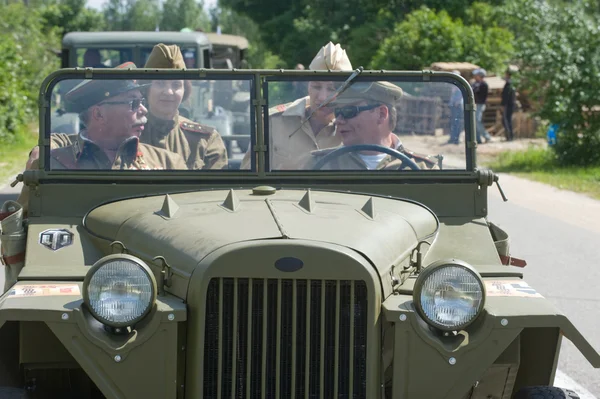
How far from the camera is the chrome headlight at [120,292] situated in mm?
3754

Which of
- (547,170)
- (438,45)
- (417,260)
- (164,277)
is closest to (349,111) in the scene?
(417,260)

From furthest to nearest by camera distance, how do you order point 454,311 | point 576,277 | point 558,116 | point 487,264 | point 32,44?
point 32,44
point 558,116
point 576,277
point 487,264
point 454,311

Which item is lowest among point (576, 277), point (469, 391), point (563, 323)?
point (576, 277)

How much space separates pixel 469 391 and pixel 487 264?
2.08 ft

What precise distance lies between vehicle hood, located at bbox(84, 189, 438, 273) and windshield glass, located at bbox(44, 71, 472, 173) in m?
0.33

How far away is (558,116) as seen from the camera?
18.7 metres

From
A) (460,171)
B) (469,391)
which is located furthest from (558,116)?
(469,391)

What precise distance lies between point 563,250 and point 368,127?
20.3 ft

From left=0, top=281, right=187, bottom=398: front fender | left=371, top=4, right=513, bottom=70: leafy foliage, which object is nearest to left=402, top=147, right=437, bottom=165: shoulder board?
left=0, top=281, right=187, bottom=398: front fender

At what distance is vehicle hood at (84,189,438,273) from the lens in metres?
3.93

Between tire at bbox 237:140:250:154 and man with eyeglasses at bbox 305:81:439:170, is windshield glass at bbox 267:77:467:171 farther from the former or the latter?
tire at bbox 237:140:250:154

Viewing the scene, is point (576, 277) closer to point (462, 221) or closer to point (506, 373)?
point (462, 221)

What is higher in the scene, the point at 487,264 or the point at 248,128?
the point at 248,128

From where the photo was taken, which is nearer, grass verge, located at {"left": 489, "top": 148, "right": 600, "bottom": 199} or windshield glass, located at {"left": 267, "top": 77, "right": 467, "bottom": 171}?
windshield glass, located at {"left": 267, "top": 77, "right": 467, "bottom": 171}
